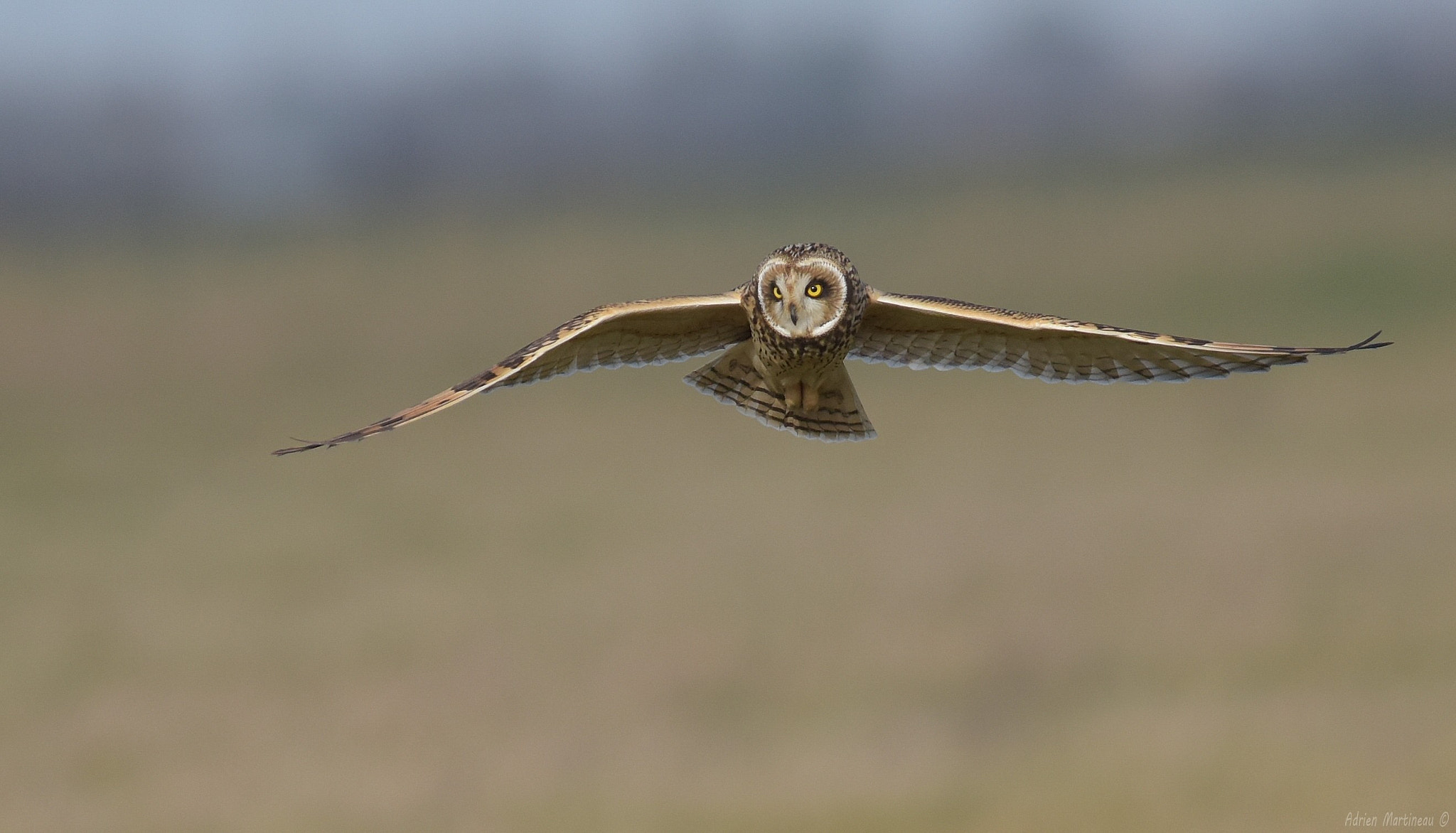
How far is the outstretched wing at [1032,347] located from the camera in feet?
24.4

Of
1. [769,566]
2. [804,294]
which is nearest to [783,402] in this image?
[804,294]

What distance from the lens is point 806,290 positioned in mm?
7582

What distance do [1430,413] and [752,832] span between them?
27444 mm

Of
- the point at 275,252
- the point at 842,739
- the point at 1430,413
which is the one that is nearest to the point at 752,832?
the point at 842,739

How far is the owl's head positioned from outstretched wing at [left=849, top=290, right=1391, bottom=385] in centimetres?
21

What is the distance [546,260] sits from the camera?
211 feet

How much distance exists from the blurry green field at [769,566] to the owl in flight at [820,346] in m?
16.0

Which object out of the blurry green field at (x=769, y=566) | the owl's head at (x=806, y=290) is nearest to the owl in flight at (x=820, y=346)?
the owl's head at (x=806, y=290)

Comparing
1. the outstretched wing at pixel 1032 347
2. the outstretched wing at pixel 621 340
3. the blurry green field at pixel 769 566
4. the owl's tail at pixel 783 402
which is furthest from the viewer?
the blurry green field at pixel 769 566

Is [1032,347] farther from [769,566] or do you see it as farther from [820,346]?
[769,566]

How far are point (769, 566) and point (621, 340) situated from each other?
3037 centimetres

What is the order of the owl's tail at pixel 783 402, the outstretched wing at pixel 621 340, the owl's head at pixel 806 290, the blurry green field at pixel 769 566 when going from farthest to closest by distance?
the blurry green field at pixel 769 566, the owl's tail at pixel 783 402, the owl's head at pixel 806 290, the outstretched wing at pixel 621 340

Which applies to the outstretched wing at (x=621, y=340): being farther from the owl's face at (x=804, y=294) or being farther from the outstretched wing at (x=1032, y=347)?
the outstretched wing at (x=1032, y=347)

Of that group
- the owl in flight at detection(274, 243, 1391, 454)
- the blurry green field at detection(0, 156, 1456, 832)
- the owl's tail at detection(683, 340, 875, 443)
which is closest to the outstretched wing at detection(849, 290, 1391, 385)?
the owl in flight at detection(274, 243, 1391, 454)
